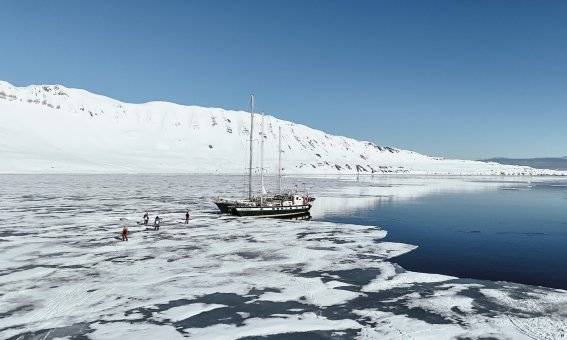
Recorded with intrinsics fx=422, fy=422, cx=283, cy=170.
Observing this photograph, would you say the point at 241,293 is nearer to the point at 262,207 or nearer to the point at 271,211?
the point at 262,207

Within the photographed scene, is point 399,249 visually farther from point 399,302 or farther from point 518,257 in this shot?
point 399,302

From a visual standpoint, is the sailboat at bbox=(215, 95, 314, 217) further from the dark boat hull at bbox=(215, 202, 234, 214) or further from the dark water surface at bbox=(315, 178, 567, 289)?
the dark water surface at bbox=(315, 178, 567, 289)

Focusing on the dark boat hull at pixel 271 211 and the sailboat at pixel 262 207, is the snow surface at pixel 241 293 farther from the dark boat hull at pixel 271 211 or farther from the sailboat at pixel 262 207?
Answer: the sailboat at pixel 262 207

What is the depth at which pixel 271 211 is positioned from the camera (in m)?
46.7

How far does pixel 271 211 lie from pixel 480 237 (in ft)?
69.0

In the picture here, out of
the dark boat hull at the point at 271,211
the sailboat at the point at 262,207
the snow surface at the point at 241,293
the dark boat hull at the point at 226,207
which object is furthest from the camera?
the dark boat hull at the point at 226,207

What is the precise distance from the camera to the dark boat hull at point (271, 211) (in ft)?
150

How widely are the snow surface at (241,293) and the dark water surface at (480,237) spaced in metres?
2.66

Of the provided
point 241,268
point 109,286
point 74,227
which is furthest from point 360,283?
point 74,227

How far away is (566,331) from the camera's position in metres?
15.3

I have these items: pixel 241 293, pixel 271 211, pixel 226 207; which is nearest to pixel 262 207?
pixel 271 211

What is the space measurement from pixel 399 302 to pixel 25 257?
2176 cm

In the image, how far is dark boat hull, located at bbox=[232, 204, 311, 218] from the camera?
45750mm

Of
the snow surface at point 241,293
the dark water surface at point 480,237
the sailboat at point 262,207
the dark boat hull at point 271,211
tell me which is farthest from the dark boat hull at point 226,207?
the snow surface at point 241,293
